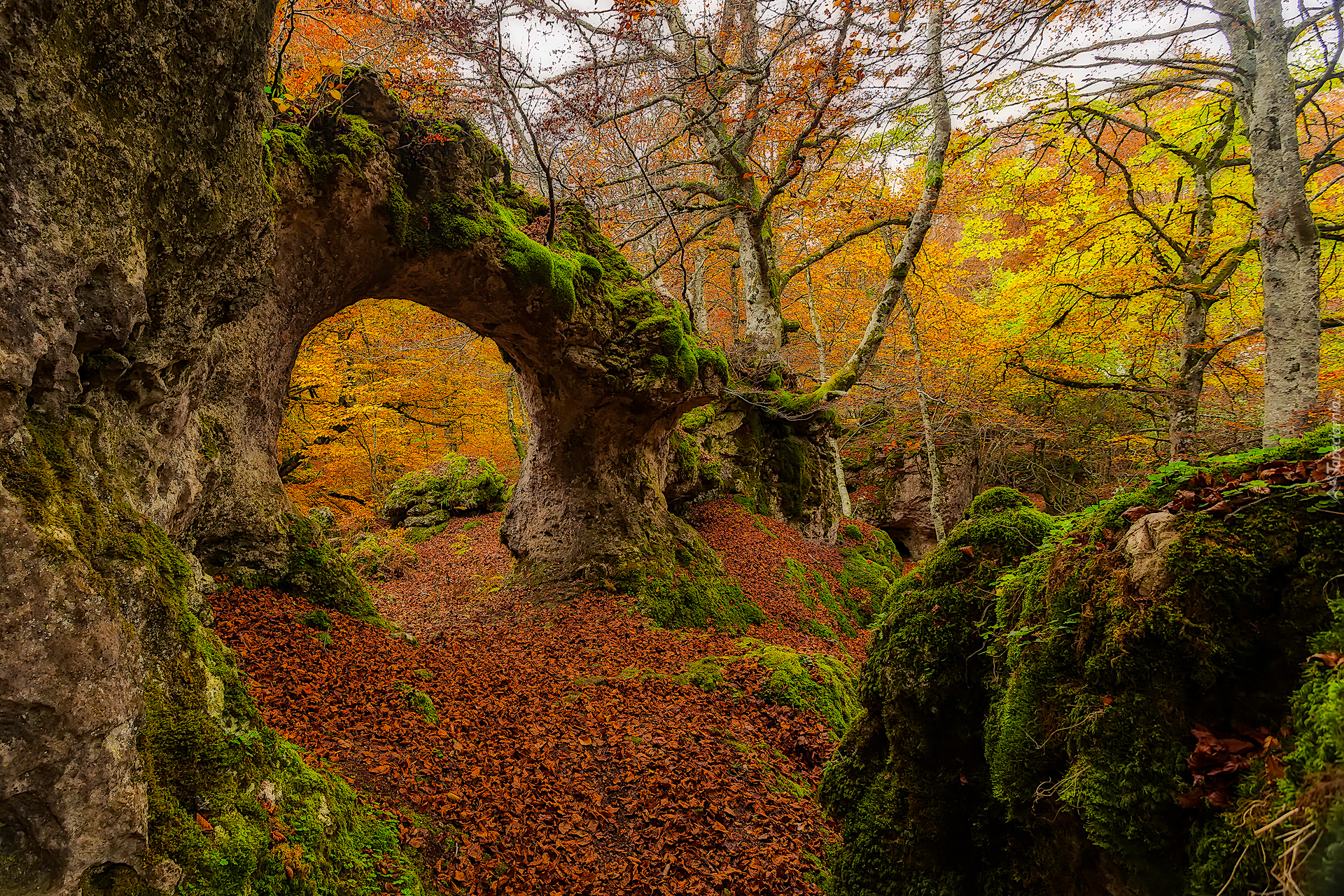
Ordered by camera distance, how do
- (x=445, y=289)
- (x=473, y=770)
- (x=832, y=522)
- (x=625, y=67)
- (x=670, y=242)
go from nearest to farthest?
1. (x=473, y=770)
2. (x=445, y=289)
3. (x=625, y=67)
4. (x=832, y=522)
5. (x=670, y=242)

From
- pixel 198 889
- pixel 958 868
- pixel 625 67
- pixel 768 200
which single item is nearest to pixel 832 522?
pixel 768 200

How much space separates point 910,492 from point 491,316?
14.2 metres

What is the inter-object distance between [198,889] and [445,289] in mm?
5899

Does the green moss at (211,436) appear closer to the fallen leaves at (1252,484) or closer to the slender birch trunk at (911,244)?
the fallen leaves at (1252,484)

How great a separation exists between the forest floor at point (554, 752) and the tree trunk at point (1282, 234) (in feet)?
17.3

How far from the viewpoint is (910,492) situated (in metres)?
16.9

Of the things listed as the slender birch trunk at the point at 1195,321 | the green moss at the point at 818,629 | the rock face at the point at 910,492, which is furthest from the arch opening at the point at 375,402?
the slender birch trunk at the point at 1195,321

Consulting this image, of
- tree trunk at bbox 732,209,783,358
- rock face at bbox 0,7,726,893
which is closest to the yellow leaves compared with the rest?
rock face at bbox 0,7,726,893

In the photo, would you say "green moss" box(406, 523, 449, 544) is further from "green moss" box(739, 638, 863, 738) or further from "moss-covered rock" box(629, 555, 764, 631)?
"green moss" box(739, 638, 863, 738)

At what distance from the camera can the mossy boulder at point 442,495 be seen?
44.2ft

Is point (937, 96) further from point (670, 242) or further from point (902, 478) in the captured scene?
point (902, 478)

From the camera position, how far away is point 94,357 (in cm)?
254

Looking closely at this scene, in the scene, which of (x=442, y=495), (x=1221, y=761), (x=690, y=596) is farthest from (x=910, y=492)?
(x=1221, y=761)

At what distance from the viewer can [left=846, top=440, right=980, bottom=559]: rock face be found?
1608 centimetres
